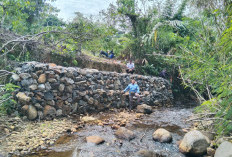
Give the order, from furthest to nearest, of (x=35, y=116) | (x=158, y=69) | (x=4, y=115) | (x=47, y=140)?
(x=158, y=69)
(x=35, y=116)
(x=4, y=115)
(x=47, y=140)

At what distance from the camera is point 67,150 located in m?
3.10

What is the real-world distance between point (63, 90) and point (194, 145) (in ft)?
13.1

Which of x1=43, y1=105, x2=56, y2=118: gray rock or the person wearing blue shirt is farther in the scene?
the person wearing blue shirt

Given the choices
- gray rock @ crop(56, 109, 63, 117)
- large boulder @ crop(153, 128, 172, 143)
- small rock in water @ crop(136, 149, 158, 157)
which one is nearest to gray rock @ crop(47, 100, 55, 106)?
gray rock @ crop(56, 109, 63, 117)

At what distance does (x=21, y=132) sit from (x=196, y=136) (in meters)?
3.84

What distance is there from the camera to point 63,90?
524 cm

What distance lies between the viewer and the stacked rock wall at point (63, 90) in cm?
439

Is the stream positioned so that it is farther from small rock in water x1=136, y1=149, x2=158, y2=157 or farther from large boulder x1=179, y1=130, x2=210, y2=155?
large boulder x1=179, y1=130, x2=210, y2=155

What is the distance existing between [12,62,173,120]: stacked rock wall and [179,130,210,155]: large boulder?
11.6 ft

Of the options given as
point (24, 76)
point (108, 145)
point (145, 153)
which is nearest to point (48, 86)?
point (24, 76)

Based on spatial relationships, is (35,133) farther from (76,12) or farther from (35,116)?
(76,12)

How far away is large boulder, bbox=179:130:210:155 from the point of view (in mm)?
3246

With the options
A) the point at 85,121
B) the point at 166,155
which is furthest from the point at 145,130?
the point at 85,121

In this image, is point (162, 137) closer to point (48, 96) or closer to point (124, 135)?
point (124, 135)
